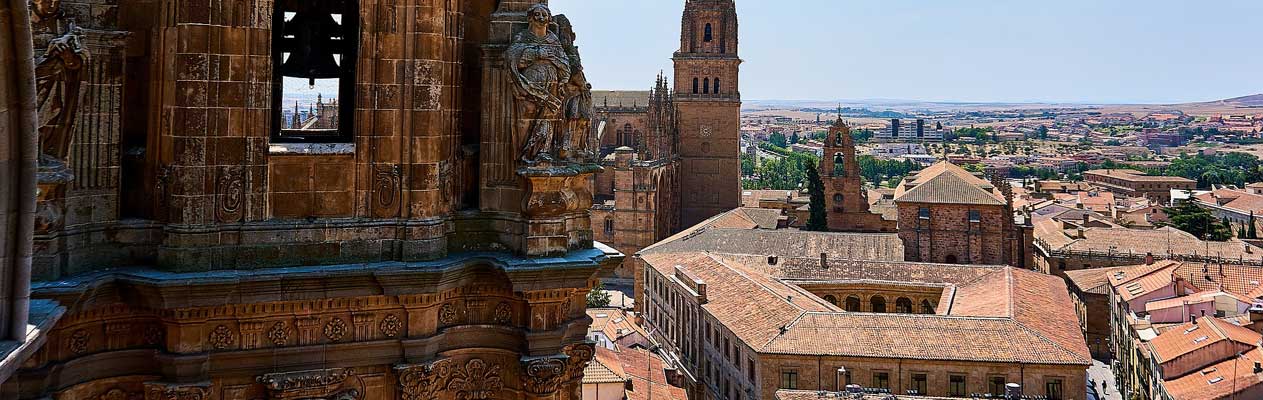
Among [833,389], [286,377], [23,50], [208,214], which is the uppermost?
[23,50]

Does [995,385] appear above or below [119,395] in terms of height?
below

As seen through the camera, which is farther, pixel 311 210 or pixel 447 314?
pixel 447 314

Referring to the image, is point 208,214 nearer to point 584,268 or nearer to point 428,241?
point 428,241

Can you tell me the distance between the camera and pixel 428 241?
30.8ft

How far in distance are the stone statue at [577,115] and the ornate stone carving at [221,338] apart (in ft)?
11.0

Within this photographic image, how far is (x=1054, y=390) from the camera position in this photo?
36188 millimetres

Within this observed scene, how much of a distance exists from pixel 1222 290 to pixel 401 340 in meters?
55.9

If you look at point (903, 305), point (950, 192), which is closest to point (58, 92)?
point (903, 305)

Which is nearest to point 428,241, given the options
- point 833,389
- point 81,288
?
point 81,288

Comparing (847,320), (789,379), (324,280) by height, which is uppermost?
(324,280)

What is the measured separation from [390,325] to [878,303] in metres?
46.5

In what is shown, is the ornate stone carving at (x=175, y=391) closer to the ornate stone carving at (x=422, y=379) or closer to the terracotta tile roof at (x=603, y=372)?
the ornate stone carving at (x=422, y=379)

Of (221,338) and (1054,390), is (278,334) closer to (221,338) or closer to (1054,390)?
(221,338)

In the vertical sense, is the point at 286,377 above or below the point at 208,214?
below
